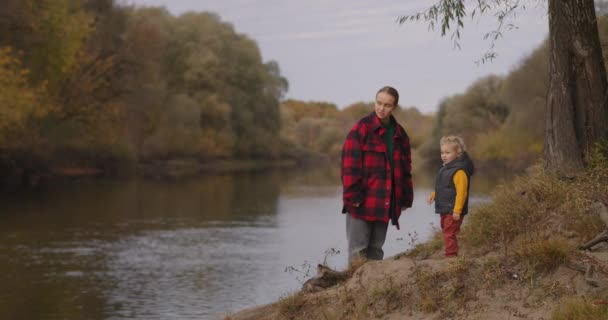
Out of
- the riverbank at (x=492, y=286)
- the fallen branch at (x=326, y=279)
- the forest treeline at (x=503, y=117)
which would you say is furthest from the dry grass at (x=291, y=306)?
the forest treeline at (x=503, y=117)

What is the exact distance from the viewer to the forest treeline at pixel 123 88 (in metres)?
35.8

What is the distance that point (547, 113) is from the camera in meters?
10.8

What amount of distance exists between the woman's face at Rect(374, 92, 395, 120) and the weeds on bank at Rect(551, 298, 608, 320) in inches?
90.5

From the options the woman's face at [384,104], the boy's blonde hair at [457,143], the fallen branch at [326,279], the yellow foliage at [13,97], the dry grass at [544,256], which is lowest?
the fallen branch at [326,279]

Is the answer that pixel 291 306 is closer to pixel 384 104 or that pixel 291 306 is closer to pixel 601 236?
pixel 384 104

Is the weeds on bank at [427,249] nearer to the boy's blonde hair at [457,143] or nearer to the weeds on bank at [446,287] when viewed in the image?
the boy's blonde hair at [457,143]

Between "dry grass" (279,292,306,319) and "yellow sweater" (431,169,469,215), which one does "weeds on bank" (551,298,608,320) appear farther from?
"dry grass" (279,292,306,319)

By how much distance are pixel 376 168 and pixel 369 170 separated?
7 centimetres

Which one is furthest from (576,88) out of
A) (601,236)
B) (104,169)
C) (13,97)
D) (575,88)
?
(104,169)

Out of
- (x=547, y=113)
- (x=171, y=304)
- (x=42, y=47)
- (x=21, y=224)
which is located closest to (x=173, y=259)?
(x=171, y=304)

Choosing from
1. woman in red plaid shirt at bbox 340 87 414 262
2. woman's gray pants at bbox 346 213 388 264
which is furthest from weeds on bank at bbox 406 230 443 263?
woman in red plaid shirt at bbox 340 87 414 262

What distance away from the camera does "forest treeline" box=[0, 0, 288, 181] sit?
35781 millimetres

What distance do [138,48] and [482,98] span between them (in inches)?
1409

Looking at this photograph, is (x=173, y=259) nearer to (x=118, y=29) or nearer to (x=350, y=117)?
(x=118, y=29)
